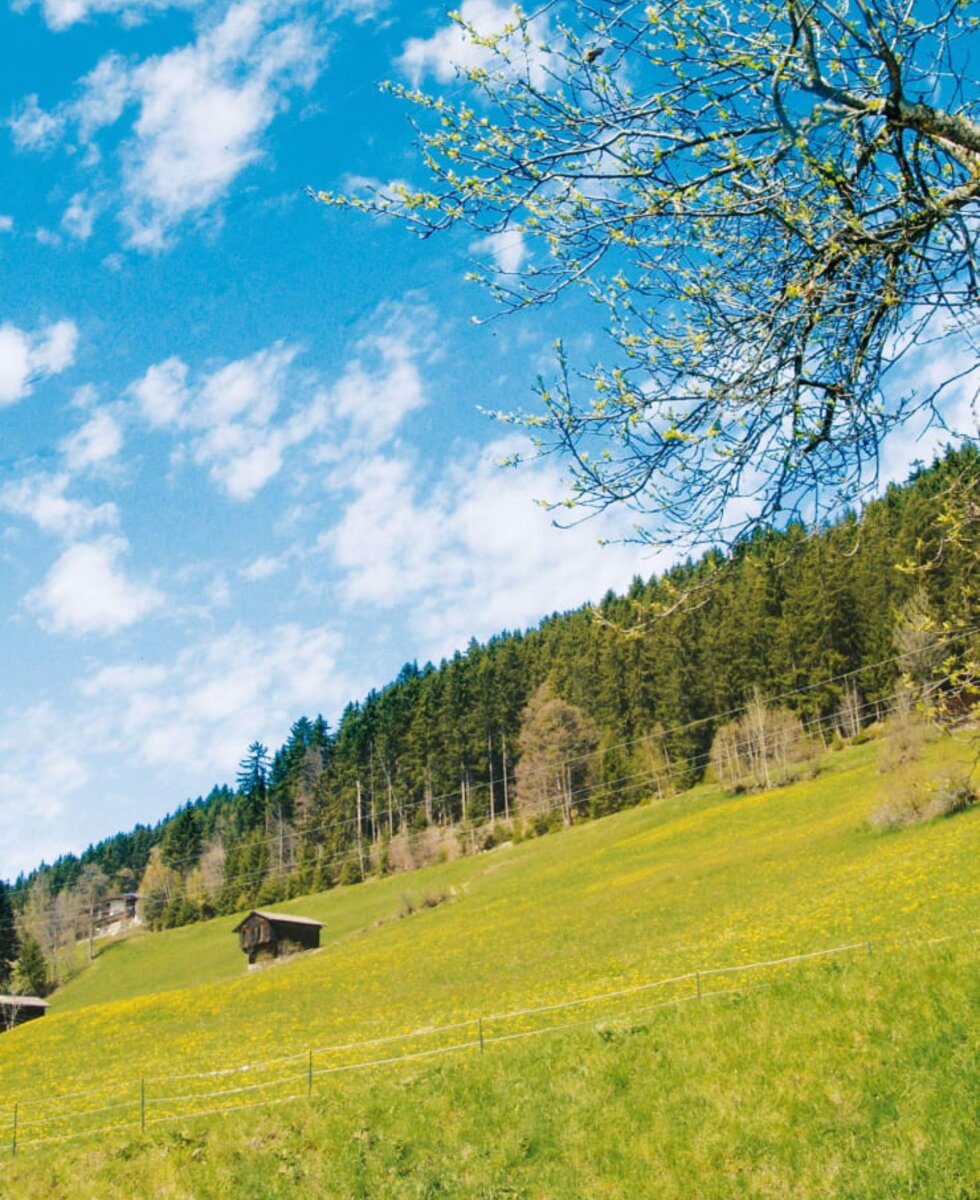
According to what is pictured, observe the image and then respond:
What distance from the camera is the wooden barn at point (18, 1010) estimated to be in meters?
65.9

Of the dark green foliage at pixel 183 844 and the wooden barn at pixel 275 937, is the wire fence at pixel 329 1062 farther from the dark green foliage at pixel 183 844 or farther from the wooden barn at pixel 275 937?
the dark green foliage at pixel 183 844

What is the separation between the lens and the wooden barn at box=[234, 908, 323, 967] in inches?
2611

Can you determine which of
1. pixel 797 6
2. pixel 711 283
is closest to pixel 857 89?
pixel 797 6

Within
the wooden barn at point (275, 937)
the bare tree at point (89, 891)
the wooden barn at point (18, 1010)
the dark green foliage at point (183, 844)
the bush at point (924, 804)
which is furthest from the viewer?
the dark green foliage at point (183, 844)

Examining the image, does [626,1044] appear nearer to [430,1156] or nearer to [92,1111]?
[430,1156]

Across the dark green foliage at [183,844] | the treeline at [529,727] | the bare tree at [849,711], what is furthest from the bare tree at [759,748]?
the dark green foliage at [183,844]

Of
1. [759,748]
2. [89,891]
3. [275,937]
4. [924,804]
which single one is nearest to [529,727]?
[759,748]

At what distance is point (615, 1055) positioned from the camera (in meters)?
16.5

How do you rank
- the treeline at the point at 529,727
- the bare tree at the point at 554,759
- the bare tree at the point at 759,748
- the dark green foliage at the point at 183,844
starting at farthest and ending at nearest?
the dark green foliage at the point at 183,844 < the bare tree at the point at 554,759 < the treeline at the point at 529,727 < the bare tree at the point at 759,748

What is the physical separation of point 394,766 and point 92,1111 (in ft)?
319

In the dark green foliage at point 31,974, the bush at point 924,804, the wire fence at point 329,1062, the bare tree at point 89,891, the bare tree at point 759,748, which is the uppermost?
the bare tree at point 759,748

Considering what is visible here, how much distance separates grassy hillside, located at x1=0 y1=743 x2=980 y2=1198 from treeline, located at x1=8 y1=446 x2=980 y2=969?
23.1 m

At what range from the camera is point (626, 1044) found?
1689cm

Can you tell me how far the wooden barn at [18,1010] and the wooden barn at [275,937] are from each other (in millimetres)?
16165
